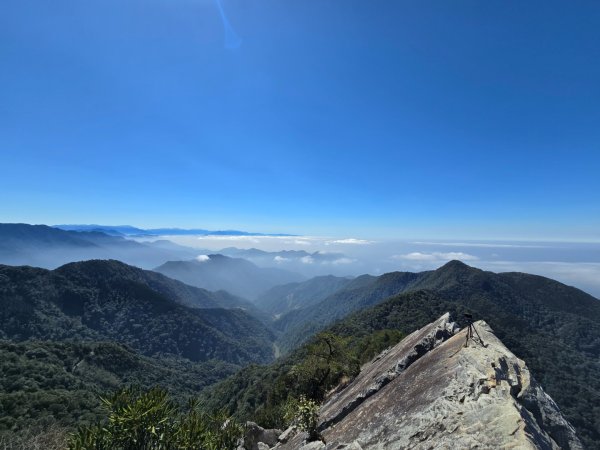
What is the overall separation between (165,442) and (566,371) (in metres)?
224

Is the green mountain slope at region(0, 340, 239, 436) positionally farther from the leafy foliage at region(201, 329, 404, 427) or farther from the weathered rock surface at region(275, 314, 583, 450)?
the weathered rock surface at region(275, 314, 583, 450)

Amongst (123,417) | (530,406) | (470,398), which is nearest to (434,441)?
(470,398)

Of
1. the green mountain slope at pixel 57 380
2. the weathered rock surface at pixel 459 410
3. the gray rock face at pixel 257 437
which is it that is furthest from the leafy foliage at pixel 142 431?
the green mountain slope at pixel 57 380

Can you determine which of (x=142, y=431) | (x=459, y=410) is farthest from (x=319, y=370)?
(x=459, y=410)

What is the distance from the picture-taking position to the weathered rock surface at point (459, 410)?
1415 centimetres

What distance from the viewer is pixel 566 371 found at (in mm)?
173875

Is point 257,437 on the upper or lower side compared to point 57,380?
→ upper

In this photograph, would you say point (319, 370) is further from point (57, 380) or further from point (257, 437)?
point (57, 380)

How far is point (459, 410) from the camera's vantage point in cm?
1603

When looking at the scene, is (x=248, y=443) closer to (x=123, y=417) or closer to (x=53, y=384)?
(x=123, y=417)

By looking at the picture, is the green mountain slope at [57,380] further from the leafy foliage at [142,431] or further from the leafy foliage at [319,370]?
the leafy foliage at [142,431]

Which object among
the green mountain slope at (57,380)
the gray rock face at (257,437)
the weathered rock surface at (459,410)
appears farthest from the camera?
the green mountain slope at (57,380)

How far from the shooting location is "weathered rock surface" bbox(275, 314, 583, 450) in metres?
14.1

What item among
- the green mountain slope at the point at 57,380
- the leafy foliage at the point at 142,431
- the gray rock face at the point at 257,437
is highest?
the leafy foliage at the point at 142,431
